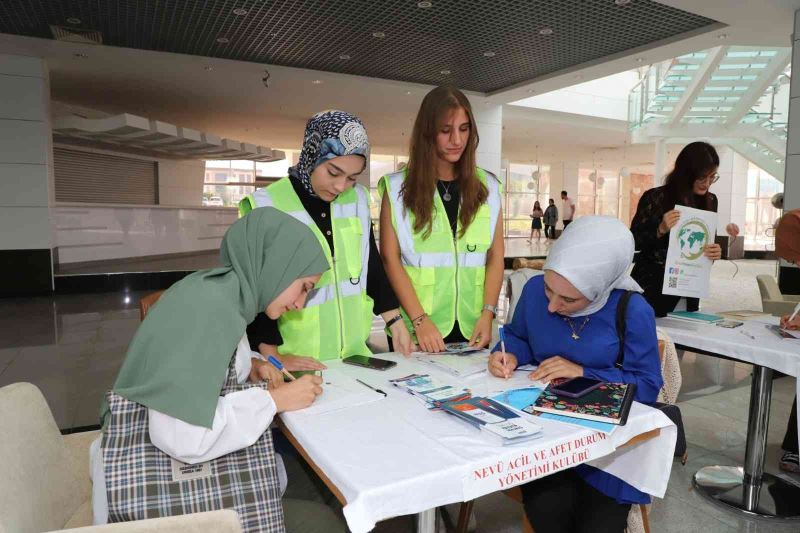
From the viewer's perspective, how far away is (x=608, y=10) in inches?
237

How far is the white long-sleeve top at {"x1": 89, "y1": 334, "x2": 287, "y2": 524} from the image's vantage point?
1.12m

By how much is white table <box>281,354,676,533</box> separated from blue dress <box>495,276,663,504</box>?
95mm

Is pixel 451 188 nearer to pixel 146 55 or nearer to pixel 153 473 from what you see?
pixel 153 473

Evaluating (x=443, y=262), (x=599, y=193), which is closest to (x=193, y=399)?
(x=443, y=262)

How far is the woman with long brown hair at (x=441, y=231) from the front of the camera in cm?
208

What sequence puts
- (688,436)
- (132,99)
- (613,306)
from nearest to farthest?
(613,306) < (688,436) < (132,99)

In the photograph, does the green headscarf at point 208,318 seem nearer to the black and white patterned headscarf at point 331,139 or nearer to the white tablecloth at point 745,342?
the black and white patterned headscarf at point 331,139

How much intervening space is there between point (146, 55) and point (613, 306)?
303 inches

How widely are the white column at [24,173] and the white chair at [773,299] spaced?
28.9 ft

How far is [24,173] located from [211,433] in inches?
329

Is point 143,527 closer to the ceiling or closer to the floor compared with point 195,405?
closer to the floor

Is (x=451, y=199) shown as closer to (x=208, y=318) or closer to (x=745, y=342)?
(x=208, y=318)

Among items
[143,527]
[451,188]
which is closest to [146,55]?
[451,188]

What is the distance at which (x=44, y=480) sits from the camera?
132 cm
